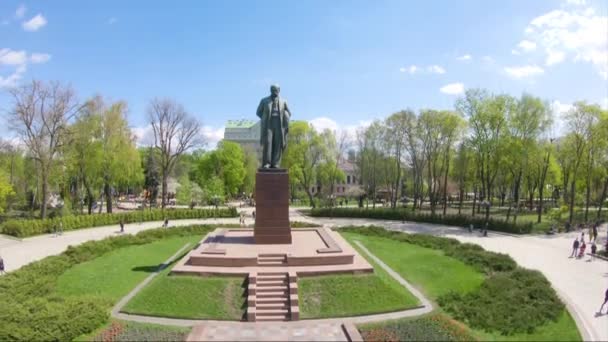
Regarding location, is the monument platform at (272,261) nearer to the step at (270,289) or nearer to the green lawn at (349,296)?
the green lawn at (349,296)

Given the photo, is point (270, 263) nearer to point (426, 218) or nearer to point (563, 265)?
point (563, 265)

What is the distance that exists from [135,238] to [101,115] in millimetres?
18226

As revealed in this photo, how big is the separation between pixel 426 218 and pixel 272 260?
88.8 ft

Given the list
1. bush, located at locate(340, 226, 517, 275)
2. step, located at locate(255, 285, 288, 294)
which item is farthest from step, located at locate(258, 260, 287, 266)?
bush, located at locate(340, 226, 517, 275)

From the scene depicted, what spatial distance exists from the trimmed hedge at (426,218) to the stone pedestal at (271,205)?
2252cm

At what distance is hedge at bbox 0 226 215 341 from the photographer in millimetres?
11367

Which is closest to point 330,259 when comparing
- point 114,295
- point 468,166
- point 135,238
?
point 114,295

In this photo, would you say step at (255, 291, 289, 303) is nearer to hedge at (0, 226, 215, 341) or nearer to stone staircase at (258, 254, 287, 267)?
stone staircase at (258, 254, 287, 267)

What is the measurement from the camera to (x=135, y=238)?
27.0 m

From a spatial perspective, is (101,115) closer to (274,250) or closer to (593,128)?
(274,250)

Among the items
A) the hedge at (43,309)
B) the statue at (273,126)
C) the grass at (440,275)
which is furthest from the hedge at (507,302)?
the hedge at (43,309)

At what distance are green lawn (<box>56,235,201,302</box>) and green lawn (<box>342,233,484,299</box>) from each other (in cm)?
1141

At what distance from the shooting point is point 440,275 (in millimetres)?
17734

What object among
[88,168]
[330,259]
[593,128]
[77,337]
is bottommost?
[77,337]
